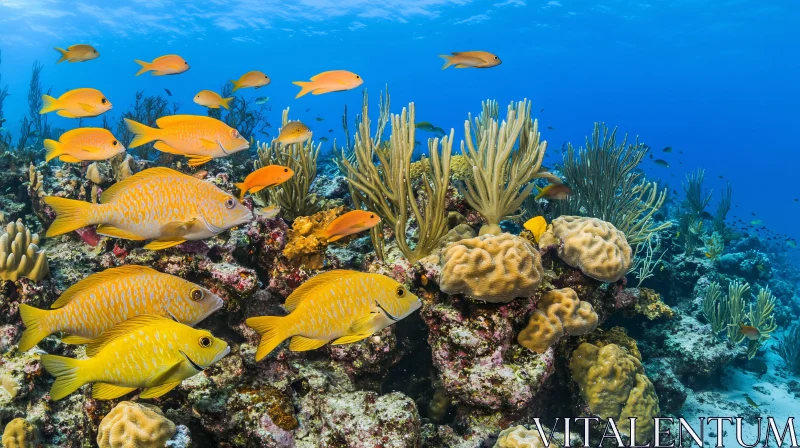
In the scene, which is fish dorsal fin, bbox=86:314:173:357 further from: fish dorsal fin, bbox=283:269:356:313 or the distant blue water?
the distant blue water

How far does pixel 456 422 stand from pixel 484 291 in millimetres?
1267

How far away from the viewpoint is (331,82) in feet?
16.1

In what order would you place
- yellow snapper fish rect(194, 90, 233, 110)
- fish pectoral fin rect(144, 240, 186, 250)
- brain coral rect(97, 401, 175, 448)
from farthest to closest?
yellow snapper fish rect(194, 90, 233, 110)
brain coral rect(97, 401, 175, 448)
fish pectoral fin rect(144, 240, 186, 250)

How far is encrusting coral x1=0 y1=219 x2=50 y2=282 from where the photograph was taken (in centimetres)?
352

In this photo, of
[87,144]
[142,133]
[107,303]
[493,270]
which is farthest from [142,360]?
[87,144]

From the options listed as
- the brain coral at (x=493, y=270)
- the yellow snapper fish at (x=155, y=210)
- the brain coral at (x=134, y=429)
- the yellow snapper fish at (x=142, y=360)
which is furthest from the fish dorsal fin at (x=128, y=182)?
the brain coral at (x=493, y=270)

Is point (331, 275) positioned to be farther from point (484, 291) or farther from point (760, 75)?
point (760, 75)

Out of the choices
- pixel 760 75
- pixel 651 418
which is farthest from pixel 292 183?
pixel 760 75

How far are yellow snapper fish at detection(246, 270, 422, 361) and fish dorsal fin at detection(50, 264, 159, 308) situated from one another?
0.73m

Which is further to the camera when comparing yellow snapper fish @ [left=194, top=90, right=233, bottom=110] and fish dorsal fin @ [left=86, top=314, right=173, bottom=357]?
yellow snapper fish @ [left=194, top=90, right=233, bottom=110]

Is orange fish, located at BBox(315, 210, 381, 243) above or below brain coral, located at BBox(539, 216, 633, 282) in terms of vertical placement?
above

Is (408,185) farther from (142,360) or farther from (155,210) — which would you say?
(142,360)

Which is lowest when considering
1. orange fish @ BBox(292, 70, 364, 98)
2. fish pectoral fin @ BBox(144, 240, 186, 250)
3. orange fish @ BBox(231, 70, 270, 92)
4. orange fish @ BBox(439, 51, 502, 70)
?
fish pectoral fin @ BBox(144, 240, 186, 250)

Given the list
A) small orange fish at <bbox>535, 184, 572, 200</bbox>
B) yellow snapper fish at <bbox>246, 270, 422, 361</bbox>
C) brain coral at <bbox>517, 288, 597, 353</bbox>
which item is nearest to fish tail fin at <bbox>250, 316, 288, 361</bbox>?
yellow snapper fish at <bbox>246, 270, 422, 361</bbox>
